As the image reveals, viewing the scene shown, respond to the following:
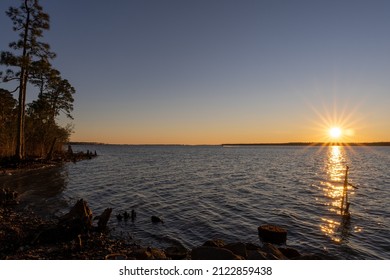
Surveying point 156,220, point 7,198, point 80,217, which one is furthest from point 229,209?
point 7,198

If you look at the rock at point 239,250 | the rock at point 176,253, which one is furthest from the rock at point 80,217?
the rock at point 239,250

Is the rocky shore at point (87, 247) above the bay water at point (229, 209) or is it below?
above

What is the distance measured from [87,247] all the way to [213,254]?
17.8ft

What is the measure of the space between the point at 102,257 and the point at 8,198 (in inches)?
567

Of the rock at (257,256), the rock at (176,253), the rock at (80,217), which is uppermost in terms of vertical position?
the rock at (80,217)

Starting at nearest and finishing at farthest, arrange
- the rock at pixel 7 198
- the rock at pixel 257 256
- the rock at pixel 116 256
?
the rock at pixel 257 256 → the rock at pixel 116 256 → the rock at pixel 7 198

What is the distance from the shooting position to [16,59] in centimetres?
3084

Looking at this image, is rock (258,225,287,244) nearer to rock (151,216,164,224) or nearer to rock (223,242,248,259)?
rock (223,242,248,259)

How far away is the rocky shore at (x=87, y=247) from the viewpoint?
10.2 m

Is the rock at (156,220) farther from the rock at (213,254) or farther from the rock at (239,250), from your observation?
the rock at (213,254)

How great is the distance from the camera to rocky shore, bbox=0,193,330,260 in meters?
10.2

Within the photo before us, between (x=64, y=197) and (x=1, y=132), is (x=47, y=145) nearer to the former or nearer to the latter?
(x=1, y=132)

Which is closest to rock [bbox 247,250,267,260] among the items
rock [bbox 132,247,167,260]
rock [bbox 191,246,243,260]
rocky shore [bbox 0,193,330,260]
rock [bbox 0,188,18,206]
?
rocky shore [bbox 0,193,330,260]

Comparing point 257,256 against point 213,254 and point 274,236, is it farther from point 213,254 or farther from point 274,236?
point 274,236
